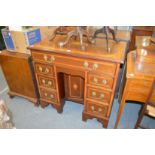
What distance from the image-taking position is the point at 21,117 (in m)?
1.85

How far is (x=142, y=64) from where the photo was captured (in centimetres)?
129

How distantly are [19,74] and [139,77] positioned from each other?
4.74 feet

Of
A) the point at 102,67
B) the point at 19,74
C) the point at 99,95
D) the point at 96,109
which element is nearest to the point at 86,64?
the point at 102,67

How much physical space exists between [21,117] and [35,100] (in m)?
0.28

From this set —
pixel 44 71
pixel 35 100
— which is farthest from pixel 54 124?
pixel 44 71

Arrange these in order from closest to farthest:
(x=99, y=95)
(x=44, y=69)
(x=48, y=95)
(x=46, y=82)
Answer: (x=99, y=95)
(x=44, y=69)
(x=46, y=82)
(x=48, y=95)

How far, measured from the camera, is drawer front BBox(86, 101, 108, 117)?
1.53 m

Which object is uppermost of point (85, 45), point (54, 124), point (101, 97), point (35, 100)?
point (85, 45)

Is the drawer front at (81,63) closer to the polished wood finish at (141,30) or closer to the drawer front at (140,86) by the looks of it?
the drawer front at (140,86)

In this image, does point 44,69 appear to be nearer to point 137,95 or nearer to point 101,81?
point 101,81

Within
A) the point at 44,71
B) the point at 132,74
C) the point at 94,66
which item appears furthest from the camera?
the point at 44,71

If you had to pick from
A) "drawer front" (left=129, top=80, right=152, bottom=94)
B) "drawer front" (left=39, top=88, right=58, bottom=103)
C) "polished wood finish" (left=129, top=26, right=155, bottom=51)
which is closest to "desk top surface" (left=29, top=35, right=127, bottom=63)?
"drawer front" (left=129, top=80, right=152, bottom=94)
